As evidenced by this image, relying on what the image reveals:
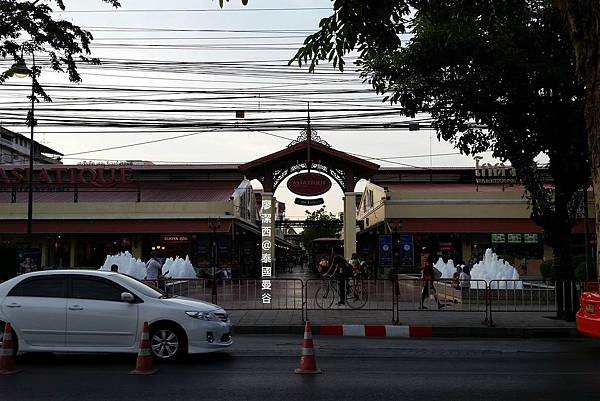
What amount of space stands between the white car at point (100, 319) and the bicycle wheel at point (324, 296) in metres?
8.17

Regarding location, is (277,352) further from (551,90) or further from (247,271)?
(247,271)

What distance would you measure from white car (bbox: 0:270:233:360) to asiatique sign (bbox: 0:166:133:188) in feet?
94.9

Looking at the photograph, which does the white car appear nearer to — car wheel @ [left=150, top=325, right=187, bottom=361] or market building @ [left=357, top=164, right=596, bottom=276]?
car wheel @ [left=150, top=325, right=187, bottom=361]

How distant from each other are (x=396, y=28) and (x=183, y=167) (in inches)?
1456

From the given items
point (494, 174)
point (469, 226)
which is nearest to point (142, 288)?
point (469, 226)

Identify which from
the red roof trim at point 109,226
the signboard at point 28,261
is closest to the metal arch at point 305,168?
the red roof trim at point 109,226

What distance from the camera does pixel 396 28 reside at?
29.6 feet

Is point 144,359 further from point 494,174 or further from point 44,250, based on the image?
point 494,174

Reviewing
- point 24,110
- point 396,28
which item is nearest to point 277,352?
point 396,28

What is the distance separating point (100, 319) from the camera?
394 inches

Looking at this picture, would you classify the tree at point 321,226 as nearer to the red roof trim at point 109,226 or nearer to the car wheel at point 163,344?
the red roof trim at point 109,226

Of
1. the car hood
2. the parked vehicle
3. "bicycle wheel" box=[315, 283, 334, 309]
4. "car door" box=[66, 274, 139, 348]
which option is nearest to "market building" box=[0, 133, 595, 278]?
"bicycle wheel" box=[315, 283, 334, 309]

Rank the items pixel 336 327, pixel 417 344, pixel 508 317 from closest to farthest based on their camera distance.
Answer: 1. pixel 417 344
2. pixel 336 327
3. pixel 508 317

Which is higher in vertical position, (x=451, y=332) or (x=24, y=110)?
(x=24, y=110)
